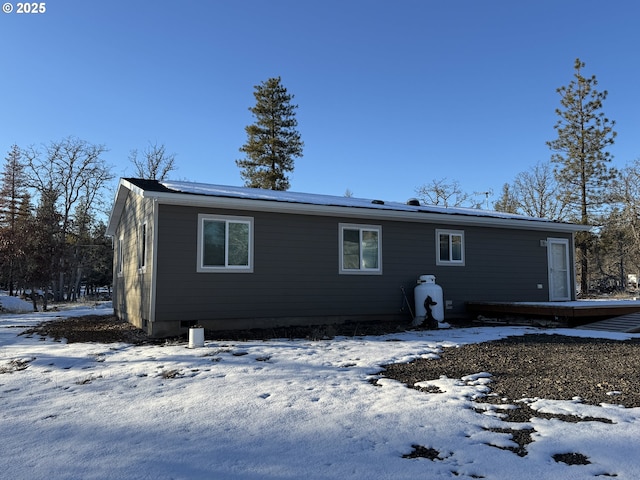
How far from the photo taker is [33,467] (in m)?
2.65

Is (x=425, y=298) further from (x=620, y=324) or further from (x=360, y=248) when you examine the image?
(x=620, y=324)

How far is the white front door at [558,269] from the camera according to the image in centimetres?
1259

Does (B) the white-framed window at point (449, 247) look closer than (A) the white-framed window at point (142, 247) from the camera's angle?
No

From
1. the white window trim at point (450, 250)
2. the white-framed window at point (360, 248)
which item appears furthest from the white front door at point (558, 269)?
the white-framed window at point (360, 248)

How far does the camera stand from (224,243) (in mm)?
8828

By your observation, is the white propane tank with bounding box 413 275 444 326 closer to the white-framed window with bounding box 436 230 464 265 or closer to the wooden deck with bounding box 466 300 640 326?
the white-framed window with bounding box 436 230 464 265

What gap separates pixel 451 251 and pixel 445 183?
24.6 m

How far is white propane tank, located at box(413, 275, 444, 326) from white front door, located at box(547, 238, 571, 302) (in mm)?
4411

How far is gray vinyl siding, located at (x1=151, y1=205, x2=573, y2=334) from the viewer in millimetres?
8383

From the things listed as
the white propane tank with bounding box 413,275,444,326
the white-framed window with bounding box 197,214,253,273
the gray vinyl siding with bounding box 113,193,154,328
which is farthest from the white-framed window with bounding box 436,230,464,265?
the gray vinyl siding with bounding box 113,193,154,328

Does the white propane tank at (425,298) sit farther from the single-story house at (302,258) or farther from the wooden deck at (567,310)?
the wooden deck at (567,310)

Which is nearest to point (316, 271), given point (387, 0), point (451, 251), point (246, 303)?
point (246, 303)

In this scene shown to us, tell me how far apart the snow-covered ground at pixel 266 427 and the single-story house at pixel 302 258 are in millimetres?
2875

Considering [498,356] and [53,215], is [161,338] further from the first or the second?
[53,215]
